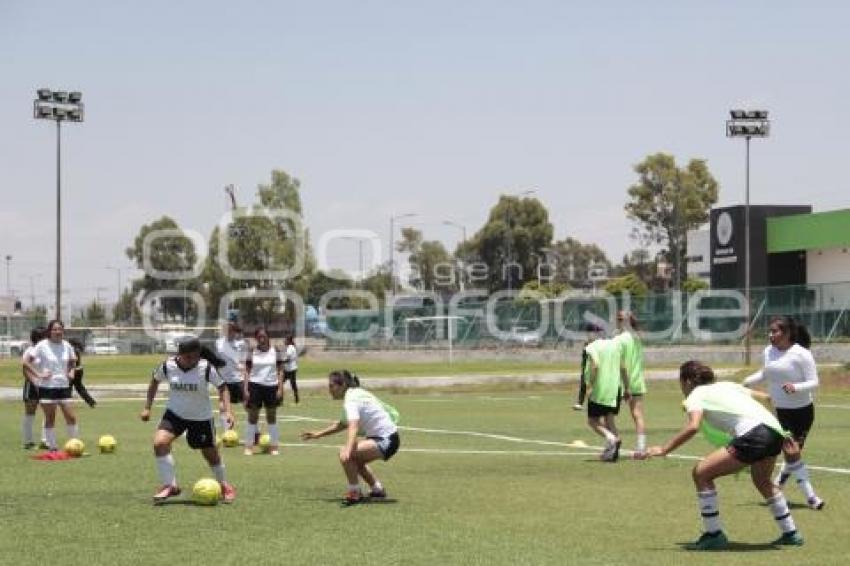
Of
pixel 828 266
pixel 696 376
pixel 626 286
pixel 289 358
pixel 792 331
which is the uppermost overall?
pixel 828 266

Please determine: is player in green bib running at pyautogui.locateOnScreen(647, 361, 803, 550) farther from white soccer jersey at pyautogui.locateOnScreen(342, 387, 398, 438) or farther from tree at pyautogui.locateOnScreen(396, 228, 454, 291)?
tree at pyautogui.locateOnScreen(396, 228, 454, 291)

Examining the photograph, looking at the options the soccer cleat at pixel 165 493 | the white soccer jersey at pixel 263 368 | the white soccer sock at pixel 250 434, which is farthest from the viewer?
the white soccer jersey at pixel 263 368

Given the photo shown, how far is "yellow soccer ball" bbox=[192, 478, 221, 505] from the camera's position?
14.6 metres

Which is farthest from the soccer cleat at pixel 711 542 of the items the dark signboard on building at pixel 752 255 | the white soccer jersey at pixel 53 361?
the dark signboard on building at pixel 752 255

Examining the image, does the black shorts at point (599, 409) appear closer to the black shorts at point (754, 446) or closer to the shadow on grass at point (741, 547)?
the shadow on grass at point (741, 547)

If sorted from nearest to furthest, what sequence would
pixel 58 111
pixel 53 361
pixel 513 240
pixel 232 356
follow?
pixel 53 361 < pixel 232 356 < pixel 58 111 < pixel 513 240

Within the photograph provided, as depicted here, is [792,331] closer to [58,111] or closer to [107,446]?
[107,446]

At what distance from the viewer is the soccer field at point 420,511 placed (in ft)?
37.6

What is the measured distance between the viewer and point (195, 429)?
15227 mm

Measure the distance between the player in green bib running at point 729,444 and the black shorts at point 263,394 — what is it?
11.5m

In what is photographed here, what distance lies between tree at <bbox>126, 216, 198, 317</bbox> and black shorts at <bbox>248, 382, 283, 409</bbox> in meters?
101

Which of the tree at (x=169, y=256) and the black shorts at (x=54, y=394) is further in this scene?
the tree at (x=169, y=256)

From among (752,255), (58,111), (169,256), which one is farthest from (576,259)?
(58,111)

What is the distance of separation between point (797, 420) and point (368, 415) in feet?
15.2
